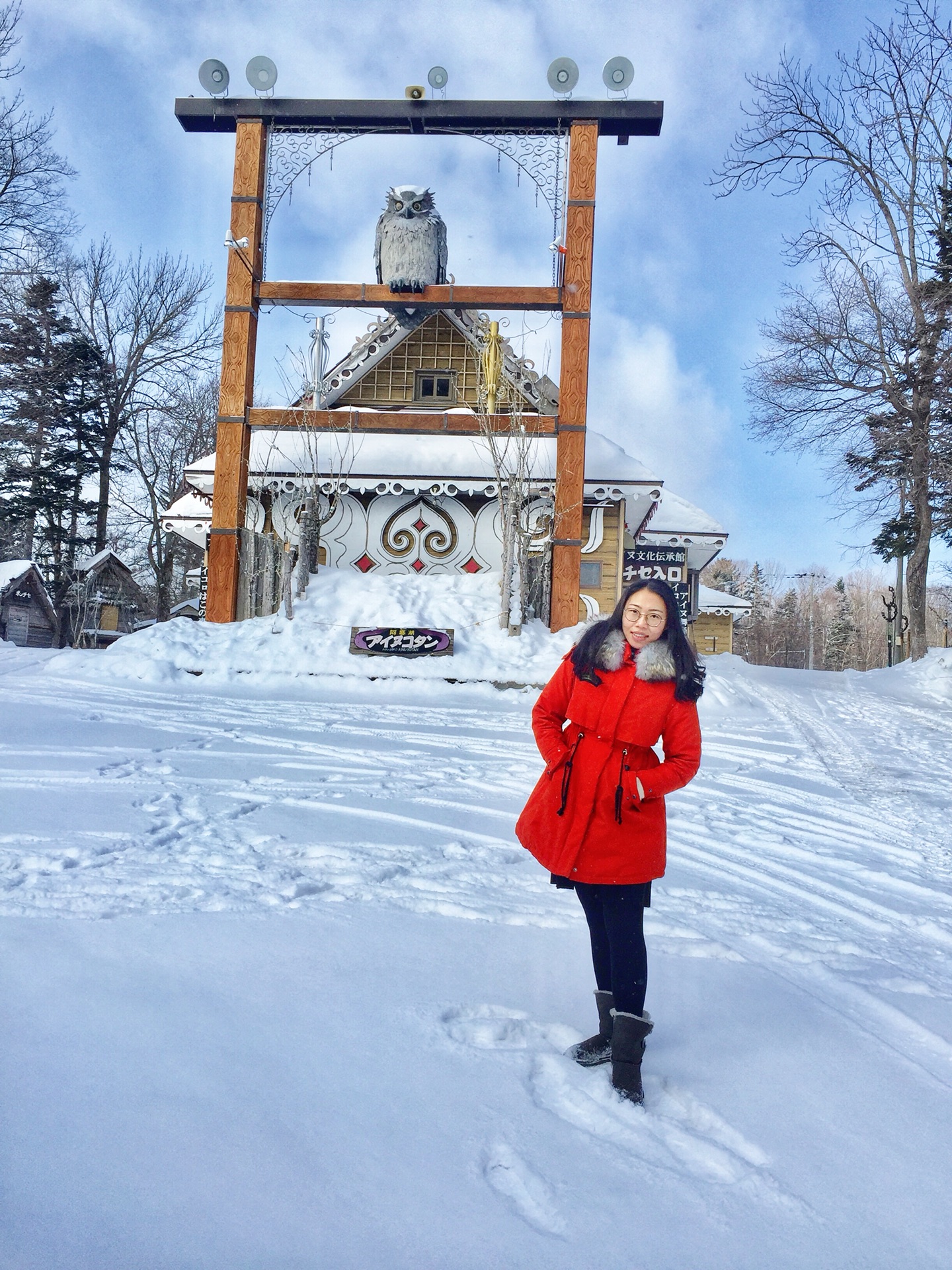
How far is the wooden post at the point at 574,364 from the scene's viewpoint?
14.0m

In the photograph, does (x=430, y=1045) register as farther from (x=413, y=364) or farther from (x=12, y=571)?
(x=12, y=571)

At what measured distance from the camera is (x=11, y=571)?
939 inches

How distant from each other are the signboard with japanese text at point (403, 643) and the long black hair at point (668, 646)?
32.3 feet

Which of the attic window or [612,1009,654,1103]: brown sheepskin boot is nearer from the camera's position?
[612,1009,654,1103]: brown sheepskin boot

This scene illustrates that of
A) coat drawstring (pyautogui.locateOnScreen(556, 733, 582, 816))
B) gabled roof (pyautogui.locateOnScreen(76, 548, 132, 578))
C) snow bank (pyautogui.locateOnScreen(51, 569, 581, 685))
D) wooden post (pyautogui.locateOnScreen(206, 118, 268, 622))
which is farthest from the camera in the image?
gabled roof (pyautogui.locateOnScreen(76, 548, 132, 578))

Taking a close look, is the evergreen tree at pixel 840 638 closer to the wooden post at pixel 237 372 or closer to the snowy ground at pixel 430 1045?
the wooden post at pixel 237 372

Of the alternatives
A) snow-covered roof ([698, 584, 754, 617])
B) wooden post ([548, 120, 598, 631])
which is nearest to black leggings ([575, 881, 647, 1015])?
wooden post ([548, 120, 598, 631])

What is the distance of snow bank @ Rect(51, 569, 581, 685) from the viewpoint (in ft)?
39.6

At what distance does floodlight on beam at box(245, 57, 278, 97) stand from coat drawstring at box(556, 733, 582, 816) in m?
15.9

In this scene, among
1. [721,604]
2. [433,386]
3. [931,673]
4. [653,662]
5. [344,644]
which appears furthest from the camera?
[721,604]

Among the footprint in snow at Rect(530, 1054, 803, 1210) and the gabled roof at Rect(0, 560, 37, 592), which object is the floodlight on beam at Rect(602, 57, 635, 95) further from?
the gabled roof at Rect(0, 560, 37, 592)

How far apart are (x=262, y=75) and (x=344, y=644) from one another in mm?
9948

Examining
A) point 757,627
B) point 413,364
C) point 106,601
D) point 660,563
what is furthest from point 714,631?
point 757,627

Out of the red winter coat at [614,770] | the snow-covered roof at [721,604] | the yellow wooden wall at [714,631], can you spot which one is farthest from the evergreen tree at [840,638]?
the red winter coat at [614,770]
